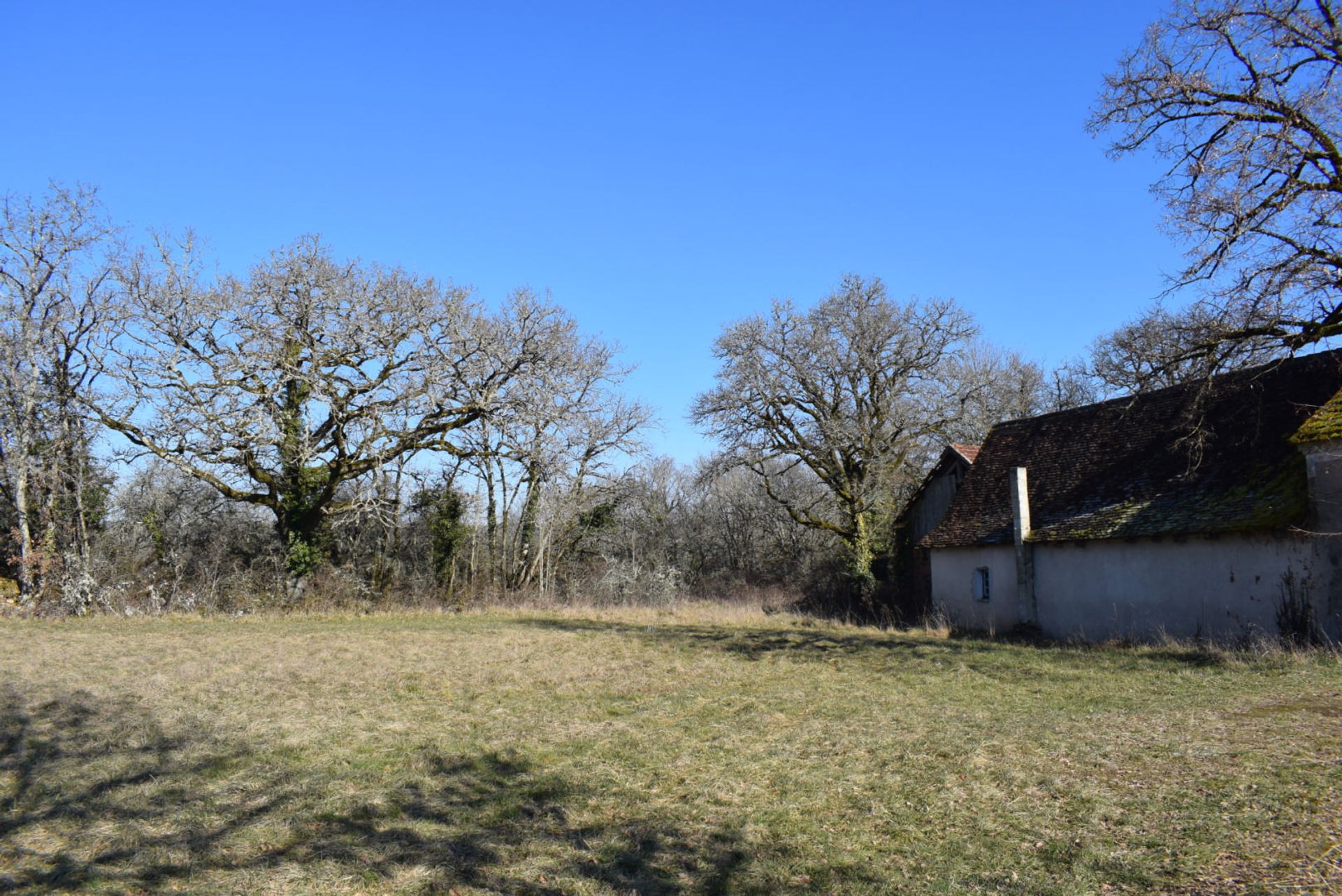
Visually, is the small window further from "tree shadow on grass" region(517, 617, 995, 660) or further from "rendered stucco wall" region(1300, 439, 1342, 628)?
"rendered stucco wall" region(1300, 439, 1342, 628)

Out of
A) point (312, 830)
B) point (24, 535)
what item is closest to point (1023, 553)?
point (312, 830)

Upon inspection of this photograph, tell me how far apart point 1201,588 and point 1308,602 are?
189 cm

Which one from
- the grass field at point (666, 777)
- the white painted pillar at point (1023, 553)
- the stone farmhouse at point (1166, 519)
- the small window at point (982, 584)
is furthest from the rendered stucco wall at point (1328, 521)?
the small window at point (982, 584)

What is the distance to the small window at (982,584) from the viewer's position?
22.2 metres

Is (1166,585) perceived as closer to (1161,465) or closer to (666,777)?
(1161,465)

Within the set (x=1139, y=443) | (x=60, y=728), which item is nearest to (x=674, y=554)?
(x=1139, y=443)

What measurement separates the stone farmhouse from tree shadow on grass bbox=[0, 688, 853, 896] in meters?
13.5

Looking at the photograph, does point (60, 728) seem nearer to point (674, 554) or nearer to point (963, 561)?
point (963, 561)

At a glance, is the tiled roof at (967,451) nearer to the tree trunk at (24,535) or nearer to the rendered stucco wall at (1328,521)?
the rendered stucco wall at (1328,521)

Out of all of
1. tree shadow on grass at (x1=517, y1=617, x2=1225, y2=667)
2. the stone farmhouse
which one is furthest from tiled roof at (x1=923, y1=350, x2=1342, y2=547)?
tree shadow on grass at (x1=517, y1=617, x2=1225, y2=667)

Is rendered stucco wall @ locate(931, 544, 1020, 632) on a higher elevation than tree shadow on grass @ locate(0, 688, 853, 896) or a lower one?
higher

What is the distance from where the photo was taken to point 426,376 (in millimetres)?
26125

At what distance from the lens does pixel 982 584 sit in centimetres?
2234

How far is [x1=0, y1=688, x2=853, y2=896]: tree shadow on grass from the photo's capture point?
A: 5652mm
